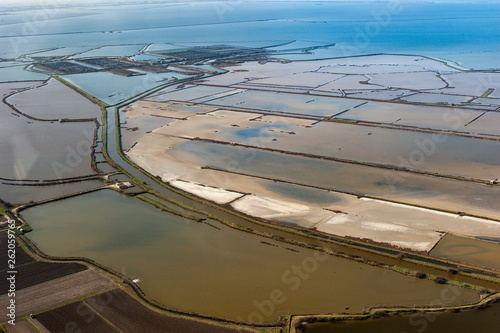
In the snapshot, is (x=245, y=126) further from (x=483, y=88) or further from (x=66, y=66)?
(x=66, y=66)

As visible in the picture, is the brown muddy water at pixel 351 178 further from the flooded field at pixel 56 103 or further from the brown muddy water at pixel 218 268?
the flooded field at pixel 56 103

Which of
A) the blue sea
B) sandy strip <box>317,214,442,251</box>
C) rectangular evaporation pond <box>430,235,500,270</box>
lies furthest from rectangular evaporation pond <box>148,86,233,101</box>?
rectangular evaporation pond <box>430,235,500,270</box>

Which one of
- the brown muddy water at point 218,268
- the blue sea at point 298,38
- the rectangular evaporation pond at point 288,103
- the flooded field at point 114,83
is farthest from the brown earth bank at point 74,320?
the blue sea at point 298,38

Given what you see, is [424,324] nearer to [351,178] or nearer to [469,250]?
[469,250]

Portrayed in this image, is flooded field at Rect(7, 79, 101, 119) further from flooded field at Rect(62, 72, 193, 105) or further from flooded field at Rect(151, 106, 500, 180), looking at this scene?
flooded field at Rect(151, 106, 500, 180)

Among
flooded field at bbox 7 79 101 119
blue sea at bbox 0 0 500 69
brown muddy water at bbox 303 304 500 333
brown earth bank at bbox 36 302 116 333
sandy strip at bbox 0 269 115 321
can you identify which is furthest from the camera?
blue sea at bbox 0 0 500 69

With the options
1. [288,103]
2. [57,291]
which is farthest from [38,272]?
[288,103]
